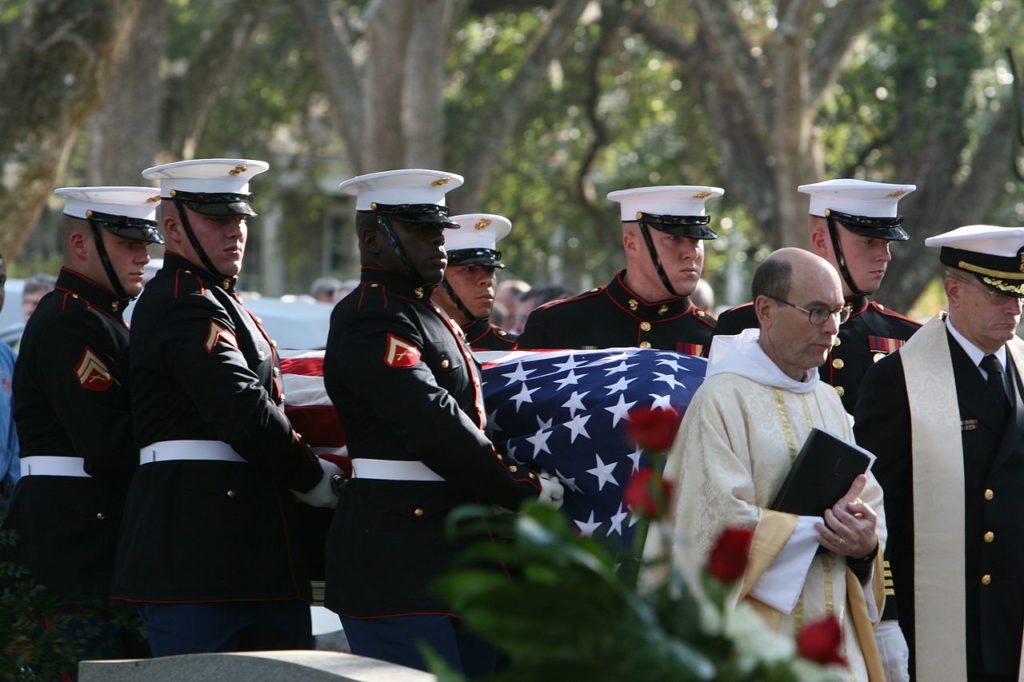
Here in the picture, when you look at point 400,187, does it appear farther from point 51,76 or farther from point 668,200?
point 51,76

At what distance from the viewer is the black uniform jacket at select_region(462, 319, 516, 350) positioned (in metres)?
6.39

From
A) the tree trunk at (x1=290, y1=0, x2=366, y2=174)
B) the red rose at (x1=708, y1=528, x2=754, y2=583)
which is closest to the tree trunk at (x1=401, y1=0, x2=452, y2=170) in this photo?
the tree trunk at (x1=290, y1=0, x2=366, y2=174)

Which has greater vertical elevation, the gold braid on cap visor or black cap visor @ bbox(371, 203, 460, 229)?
black cap visor @ bbox(371, 203, 460, 229)

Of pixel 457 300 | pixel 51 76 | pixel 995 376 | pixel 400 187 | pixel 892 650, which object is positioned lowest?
pixel 892 650

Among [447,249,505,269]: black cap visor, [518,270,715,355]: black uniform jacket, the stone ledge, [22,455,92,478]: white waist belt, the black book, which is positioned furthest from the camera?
[447,249,505,269]: black cap visor

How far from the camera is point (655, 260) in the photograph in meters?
5.82

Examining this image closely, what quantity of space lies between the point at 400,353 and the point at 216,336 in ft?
1.94

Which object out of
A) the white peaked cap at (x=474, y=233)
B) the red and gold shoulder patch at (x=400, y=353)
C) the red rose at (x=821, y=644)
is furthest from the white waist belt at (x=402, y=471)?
the red rose at (x=821, y=644)

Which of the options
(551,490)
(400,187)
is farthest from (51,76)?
(551,490)

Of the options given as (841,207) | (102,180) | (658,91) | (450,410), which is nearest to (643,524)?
(450,410)

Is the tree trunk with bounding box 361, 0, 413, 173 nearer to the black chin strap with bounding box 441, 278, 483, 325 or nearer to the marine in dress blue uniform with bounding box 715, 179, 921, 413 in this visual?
the black chin strap with bounding box 441, 278, 483, 325

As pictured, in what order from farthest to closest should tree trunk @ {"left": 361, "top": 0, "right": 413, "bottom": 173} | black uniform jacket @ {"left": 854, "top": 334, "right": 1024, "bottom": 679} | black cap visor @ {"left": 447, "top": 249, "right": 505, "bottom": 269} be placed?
tree trunk @ {"left": 361, "top": 0, "right": 413, "bottom": 173} < black cap visor @ {"left": 447, "top": 249, "right": 505, "bottom": 269} < black uniform jacket @ {"left": 854, "top": 334, "right": 1024, "bottom": 679}

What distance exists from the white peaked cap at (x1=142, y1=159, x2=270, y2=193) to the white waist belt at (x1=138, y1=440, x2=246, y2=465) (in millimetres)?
772

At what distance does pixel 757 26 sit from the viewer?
14.0 meters
